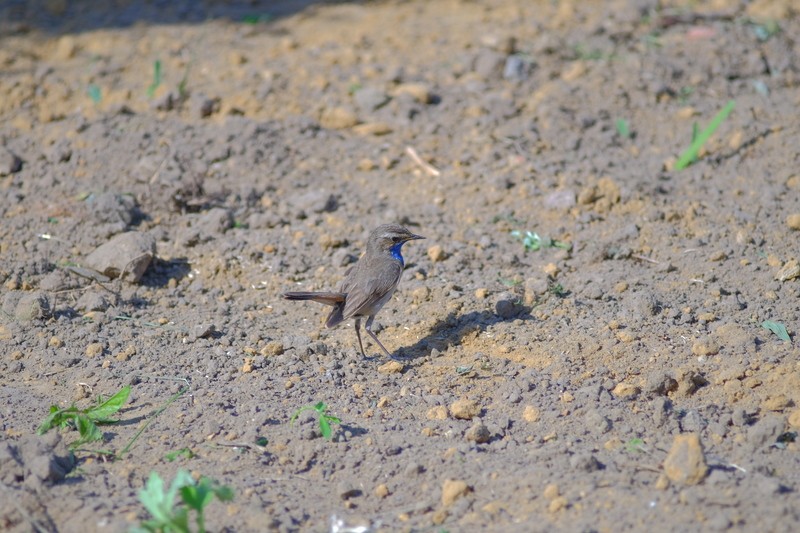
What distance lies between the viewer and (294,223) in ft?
28.3

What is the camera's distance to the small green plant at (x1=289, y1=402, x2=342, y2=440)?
567 cm

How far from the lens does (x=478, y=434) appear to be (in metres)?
5.71

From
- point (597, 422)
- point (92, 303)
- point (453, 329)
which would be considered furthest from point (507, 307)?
point (92, 303)

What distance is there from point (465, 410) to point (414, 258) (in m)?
2.38

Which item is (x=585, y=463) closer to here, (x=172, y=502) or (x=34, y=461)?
(x=172, y=502)

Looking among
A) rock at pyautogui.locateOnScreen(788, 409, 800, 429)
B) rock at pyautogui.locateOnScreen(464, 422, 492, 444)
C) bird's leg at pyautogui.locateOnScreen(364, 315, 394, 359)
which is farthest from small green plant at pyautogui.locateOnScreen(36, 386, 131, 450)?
rock at pyautogui.locateOnScreen(788, 409, 800, 429)

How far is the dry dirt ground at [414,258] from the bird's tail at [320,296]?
13.6 inches

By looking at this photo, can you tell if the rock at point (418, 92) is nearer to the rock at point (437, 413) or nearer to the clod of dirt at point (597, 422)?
the rock at point (437, 413)

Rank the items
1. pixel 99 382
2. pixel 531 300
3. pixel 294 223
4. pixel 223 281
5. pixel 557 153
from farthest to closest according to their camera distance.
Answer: pixel 557 153 → pixel 294 223 → pixel 223 281 → pixel 531 300 → pixel 99 382

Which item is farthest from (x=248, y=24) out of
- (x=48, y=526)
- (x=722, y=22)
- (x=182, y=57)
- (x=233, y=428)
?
(x=48, y=526)

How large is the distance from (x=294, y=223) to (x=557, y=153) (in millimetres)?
2818

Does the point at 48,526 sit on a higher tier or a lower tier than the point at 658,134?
lower

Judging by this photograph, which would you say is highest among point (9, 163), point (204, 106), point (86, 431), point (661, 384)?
point (204, 106)

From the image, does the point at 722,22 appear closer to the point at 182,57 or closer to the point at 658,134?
the point at 658,134
